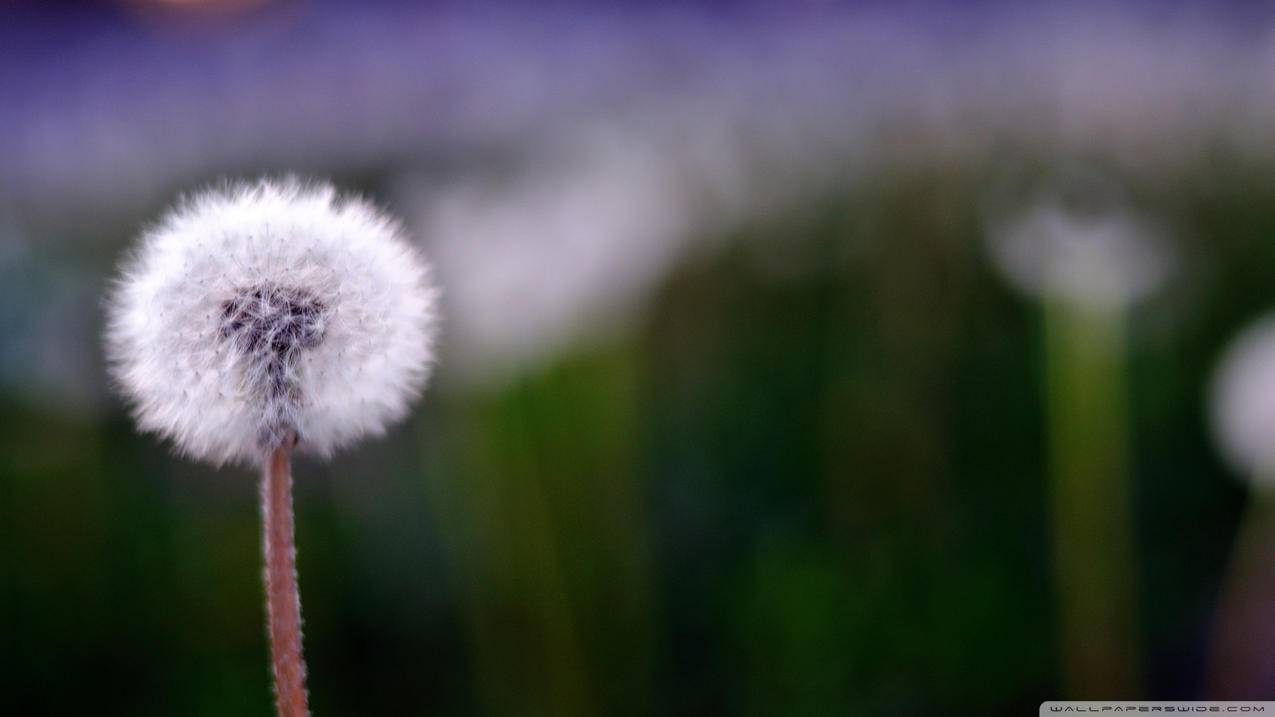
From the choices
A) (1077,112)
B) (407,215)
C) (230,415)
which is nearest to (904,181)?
(1077,112)

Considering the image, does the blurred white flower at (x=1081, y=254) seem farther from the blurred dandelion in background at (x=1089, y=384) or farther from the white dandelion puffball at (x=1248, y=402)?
the white dandelion puffball at (x=1248, y=402)

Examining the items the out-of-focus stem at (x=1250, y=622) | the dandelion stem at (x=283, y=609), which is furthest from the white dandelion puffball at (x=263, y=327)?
the out-of-focus stem at (x=1250, y=622)

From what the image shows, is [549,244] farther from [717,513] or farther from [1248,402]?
[1248,402]

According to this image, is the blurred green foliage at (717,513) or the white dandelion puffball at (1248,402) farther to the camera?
the blurred green foliage at (717,513)

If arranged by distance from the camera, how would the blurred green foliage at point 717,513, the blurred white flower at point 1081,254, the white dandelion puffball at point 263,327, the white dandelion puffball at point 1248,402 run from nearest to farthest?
the white dandelion puffball at point 263,327
the white dandelion puffball at point 1248,402
the blurred green foliage at point 717,513
the blurred white flower at point 1081,254

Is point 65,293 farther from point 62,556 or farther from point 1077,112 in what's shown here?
point 1077,112

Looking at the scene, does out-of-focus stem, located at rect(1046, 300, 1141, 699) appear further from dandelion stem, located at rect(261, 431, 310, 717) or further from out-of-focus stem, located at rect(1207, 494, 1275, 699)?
dandelion stem, located at rect(261, 431, 310, 717)
